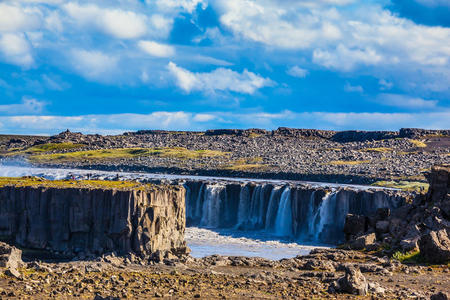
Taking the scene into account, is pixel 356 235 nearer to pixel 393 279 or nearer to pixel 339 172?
pixel 393 279

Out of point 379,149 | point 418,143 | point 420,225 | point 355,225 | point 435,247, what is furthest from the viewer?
point 418,143

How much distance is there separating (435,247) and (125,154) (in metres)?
142

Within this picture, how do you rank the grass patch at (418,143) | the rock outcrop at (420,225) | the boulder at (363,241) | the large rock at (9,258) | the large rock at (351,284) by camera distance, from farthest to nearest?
the grass patch at (418,143)
the boulder at (363,241)
the rock outcrop at (420,225)
the large rock at (9,258)
the large rock at (351,284)

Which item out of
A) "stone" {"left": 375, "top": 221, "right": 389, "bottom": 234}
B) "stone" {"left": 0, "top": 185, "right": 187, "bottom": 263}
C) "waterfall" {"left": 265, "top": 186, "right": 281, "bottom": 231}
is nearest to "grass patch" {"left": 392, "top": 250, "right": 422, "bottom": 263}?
"stone" {"left": 375, "top": 221, "right": 389, "bottom": 234}

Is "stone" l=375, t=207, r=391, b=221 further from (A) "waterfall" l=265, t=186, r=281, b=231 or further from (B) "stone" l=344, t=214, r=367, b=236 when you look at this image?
(A) "waterfall" l=265, t=186, r=281, b=231

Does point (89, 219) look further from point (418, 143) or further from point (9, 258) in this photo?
point (418, 143)

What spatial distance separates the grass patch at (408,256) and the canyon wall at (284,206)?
26602mm

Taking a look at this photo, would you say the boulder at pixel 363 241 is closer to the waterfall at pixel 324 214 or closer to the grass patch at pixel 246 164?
the waterfall at pixel 324 214

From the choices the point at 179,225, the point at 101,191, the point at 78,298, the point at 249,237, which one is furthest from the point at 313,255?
the point at 249,237

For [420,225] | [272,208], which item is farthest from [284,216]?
[420,225]

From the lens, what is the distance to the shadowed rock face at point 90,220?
43.8 m

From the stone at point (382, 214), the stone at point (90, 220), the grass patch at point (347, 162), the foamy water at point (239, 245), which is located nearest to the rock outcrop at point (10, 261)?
the stone at point (90, 220)

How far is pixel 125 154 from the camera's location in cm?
17638

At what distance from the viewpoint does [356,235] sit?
5400cm
